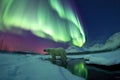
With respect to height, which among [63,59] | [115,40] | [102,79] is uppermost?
[115,40]

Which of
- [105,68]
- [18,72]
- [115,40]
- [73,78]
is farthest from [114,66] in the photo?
[115,40]

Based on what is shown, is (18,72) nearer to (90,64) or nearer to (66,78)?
(66,78)

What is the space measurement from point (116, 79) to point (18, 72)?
3.57 meters

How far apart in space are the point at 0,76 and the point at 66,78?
2.11 m

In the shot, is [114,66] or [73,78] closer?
[73,78]

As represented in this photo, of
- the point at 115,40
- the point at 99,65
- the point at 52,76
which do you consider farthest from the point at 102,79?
the point at 115,40

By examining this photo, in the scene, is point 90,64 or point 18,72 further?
point 90,64

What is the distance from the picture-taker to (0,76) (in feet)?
18.9

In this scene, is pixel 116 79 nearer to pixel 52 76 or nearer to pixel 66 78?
pixel 66 78

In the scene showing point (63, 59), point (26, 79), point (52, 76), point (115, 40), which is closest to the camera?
point (26, 79)

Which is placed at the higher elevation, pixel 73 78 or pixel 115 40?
pixel 115 40

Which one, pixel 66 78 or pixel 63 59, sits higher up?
pixel 63 59

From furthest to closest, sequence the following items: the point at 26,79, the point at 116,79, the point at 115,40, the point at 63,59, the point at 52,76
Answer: the point at 115,40 → the point at 63,59 → the point at 116,79 → the point at 52,76 → the point at 26,79

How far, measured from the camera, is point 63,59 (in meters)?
11.6
